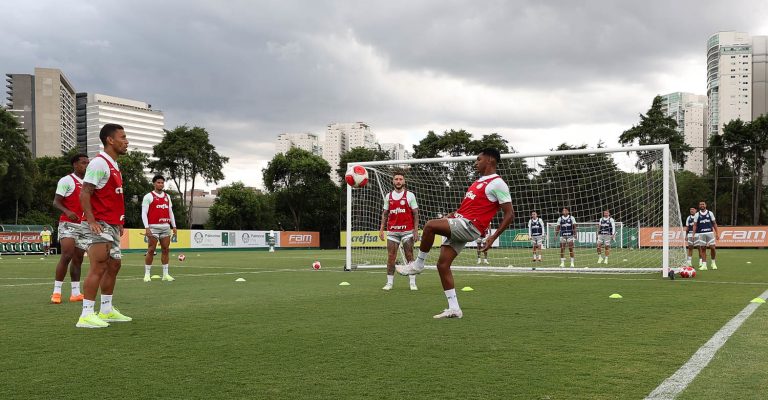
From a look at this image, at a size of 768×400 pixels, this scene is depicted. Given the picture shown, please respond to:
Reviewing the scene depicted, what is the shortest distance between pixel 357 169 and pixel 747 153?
5290 centimetres

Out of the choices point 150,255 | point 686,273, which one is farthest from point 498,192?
point 686,273

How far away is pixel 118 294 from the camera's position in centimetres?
1051

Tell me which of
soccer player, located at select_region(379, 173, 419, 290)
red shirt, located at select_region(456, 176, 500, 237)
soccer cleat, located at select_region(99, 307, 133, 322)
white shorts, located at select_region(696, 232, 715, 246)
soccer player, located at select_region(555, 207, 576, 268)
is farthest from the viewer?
soccer player, located at select_region(555, 207, 576, 268)

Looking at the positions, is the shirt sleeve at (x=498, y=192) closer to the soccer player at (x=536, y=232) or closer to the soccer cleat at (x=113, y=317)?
the soccer cleat at (x=113, y=317)

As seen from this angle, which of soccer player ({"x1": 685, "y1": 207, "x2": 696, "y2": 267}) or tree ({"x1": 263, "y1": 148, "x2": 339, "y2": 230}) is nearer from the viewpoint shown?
soccer player ({"x1": 685, "y1": 207, "x2": 696, "y2": 267})

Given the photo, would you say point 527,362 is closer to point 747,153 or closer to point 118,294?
point 118,294

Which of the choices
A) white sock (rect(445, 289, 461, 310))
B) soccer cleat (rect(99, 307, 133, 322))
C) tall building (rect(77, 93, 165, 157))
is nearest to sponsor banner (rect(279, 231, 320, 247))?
soccer cleat (rect(99, 307, 133, 322))

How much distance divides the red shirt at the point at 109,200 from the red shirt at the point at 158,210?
7.01 m

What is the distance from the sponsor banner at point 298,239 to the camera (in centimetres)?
5341

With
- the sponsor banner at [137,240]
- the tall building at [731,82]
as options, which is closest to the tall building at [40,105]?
the sponsor banner at [137,240]

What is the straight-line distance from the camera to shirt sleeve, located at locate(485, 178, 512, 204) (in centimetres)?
714

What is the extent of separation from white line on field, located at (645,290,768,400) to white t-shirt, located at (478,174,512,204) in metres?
2.50

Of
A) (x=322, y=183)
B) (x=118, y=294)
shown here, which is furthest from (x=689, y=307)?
(x=322, y=183)

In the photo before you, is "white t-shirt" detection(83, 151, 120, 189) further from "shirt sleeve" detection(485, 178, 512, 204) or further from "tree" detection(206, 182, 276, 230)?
"tree" detection(206, 182, 276, 230)
